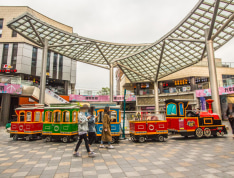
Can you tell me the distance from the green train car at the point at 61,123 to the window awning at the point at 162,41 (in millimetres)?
13152

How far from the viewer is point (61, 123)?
349 inches

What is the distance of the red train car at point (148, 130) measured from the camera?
28.9 ft

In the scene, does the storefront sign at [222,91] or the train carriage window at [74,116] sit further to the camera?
the storefront sign at [222,91]

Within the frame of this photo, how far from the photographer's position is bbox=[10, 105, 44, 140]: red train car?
9.55 meters

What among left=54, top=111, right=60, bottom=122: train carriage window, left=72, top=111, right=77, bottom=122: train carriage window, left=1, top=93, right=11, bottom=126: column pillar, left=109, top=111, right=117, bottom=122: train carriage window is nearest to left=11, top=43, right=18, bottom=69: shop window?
left=1, top=93, right=11, bottom=126: column pillar

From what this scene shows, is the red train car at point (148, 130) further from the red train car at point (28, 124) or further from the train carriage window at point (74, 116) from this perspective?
the red train car at point (28, 124)

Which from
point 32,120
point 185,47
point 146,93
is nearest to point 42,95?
point 32,120

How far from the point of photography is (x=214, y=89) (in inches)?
564

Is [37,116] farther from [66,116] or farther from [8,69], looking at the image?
[8,69]

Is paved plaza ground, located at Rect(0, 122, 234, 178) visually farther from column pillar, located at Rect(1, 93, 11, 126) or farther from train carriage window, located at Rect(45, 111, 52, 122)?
column pillar, located at Rect(1, 93, 11, 126)

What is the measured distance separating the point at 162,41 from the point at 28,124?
65.6ft

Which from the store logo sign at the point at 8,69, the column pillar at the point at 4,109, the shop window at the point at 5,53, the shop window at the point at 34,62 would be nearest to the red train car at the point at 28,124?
the column pillar at the point at 4,109

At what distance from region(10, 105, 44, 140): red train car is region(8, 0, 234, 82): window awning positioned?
38.9ft

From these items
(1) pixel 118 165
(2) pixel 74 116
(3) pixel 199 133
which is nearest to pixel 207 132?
(3) pixel 199 133
